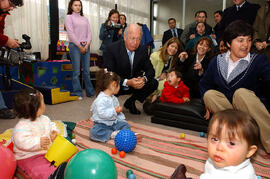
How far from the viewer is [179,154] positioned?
5.76ft

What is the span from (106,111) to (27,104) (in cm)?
75

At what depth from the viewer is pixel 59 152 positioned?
1.36m

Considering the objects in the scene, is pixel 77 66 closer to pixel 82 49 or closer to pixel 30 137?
pixel 82 49

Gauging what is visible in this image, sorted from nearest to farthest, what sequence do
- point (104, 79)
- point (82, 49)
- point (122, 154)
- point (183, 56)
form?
point (122, 154), point (104, 79), point (183, 56), point (82, 49)

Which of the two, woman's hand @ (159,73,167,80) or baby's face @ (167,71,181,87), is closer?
baby's face @ (167,71,181,87)

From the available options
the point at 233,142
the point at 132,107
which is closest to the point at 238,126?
the point at 233,142

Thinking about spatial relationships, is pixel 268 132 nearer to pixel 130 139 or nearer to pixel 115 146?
pixel 130 139

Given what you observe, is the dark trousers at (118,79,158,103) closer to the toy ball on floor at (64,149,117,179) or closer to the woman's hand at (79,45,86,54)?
the woman's hand at (79,45,86,54)

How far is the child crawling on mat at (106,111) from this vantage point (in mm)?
1993

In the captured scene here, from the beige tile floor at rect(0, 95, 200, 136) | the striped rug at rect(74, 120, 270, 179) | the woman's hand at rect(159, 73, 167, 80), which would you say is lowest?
the striped rug at rect(74, 120, 270, 179)

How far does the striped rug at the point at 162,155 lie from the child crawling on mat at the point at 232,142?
0.54 metres

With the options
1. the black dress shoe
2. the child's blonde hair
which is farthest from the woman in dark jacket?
the child's blonde hair

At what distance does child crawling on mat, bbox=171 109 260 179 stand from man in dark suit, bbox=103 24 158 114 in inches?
67.1

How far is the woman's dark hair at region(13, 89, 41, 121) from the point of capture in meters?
1.41
